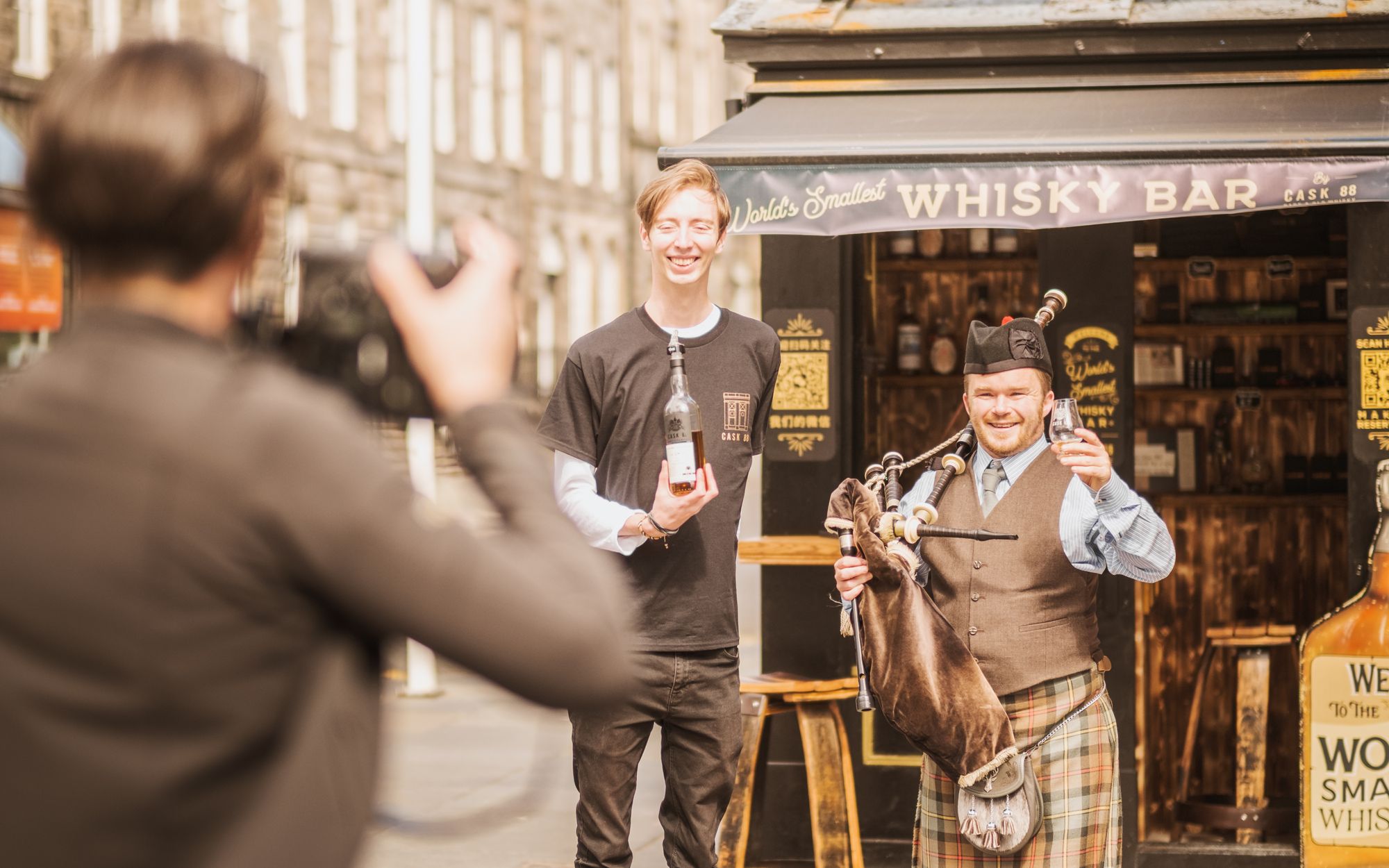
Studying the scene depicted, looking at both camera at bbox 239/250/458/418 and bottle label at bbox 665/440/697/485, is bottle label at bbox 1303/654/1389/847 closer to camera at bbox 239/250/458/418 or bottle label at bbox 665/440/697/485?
bottle label at bbox 665/440/697/485

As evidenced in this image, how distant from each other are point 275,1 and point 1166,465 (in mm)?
16901

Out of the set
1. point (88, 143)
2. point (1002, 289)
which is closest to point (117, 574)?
point (88, 143)

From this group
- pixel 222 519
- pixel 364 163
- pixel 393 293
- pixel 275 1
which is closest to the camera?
pixel 222 519

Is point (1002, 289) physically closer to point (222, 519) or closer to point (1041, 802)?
point (1041, 802)

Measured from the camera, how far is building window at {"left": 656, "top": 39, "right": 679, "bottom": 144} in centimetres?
3681

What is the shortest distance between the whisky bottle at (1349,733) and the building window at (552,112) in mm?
26204

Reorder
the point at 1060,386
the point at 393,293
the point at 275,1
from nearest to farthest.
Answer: the point at 393,293, the point at 1060,386, the point at 275,1

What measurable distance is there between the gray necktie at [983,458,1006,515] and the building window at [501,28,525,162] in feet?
83.8

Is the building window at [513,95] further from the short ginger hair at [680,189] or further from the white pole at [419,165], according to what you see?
the short ginger hair at [680,189]

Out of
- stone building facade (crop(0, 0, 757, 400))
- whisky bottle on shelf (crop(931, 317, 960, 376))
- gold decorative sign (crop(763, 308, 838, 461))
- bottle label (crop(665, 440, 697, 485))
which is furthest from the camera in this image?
stone building facade (crop(0, 0, 757, 400))

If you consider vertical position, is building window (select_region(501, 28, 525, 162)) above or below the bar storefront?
above

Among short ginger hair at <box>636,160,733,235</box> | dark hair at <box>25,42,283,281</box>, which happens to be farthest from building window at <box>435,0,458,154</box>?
dark hair at <box>25,42,283,281</box>

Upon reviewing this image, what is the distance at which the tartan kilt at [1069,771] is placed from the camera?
4297mm

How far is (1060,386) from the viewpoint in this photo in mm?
6441
